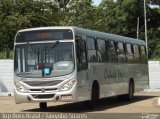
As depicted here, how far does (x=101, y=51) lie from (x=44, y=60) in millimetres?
3386

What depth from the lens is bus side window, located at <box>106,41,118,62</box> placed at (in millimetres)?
22191

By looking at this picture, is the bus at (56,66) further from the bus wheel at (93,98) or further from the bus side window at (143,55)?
the bus side window at (143,55)

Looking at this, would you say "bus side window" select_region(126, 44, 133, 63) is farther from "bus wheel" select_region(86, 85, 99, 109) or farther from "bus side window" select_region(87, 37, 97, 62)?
"bus wheel" select_region(86, 85, 99, 109)

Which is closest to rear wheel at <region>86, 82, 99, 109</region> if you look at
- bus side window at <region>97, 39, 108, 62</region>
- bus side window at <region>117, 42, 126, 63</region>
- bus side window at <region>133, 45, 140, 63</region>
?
bus side window at <region>97, 39, 108, 62</region>

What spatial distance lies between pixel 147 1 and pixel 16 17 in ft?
72.9

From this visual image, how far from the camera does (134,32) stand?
7050 cm

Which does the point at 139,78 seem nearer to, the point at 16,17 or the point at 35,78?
the point at 35,78

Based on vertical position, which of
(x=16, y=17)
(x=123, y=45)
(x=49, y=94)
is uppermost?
(x=16, y=17)

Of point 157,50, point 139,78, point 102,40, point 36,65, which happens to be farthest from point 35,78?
point 157,50

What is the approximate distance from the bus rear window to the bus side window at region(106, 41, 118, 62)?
3795 mm

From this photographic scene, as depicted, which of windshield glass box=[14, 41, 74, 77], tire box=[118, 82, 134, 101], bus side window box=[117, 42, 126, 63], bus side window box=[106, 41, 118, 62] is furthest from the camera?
tire box=[118, 82, 134, 101]

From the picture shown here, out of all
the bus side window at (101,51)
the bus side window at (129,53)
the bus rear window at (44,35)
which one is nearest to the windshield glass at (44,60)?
the bus rear window at (44,35)

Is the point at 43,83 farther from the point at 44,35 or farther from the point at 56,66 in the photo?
the point at 44,35

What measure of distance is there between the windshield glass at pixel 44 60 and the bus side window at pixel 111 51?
13.1 ft
